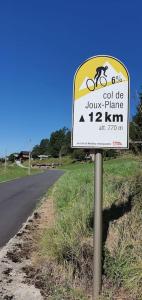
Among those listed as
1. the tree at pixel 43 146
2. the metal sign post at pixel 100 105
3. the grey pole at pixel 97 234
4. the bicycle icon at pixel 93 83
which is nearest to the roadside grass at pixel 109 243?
the grey pole at pixel 97 234

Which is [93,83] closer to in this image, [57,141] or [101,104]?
[101,104]

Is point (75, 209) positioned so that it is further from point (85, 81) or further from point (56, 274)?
point (85, 81)

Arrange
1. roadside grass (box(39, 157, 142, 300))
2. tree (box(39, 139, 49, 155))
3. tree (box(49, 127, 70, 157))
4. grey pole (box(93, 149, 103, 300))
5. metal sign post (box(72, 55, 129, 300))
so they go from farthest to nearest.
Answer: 1. tree (box(39, 139, 49, 155))
2. tree (box(49, 127, 70, 157))
3. metal sign post (box(72, 55, 129, 300))
4. roadside grass (box(39, 157, 142, 300))
5. grey pole (box(93, 149, 103, 300))

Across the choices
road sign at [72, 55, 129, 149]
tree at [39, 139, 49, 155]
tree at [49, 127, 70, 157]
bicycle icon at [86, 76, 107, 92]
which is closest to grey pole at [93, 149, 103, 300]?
road sign at [72, 55, 129, 149]

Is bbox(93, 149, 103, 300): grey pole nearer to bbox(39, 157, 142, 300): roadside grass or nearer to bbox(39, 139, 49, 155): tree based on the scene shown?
bbox(39, 157, 142, 300): roadside grass

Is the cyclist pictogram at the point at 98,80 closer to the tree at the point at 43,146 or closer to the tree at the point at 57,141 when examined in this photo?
the tree at the point at 57,141

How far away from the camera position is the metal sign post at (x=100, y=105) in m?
5.89

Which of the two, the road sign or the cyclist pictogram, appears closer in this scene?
the road sign

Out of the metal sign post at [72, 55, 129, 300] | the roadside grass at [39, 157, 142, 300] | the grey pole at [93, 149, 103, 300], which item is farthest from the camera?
the metal sign post at [72, 55, 129, 300]

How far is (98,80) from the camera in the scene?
6004 mm

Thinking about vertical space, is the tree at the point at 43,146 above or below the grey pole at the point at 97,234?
above

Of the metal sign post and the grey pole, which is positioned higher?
the metal sign post

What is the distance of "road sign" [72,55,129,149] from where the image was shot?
5895mm

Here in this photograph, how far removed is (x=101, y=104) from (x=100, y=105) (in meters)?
0.02
